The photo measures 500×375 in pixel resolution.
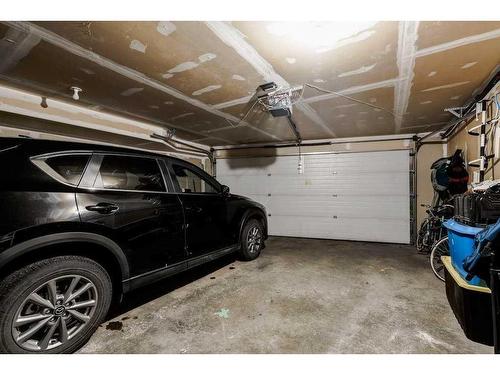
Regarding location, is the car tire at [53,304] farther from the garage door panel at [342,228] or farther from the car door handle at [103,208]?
the garage door panel at [342,228]

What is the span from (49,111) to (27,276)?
2.95 m

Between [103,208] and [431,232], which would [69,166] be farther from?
[431,232]

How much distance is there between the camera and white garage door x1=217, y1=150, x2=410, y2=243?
6.08 metres

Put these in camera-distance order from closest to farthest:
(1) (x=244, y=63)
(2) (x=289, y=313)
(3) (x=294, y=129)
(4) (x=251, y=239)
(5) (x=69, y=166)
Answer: (5) (x=69, y=166), (1) (x=244, y=63), (2) (x=289, y=313), (4) (x=251, y=239), (3) (x=294, y=129)

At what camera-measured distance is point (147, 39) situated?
2100 mm

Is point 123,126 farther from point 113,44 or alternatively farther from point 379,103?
point 379,103

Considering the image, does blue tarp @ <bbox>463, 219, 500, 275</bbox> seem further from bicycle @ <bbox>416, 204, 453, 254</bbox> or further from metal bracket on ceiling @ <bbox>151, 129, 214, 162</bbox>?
metal bracket on ceiling @ <bbox>151, 129, 214, 162</bbox>

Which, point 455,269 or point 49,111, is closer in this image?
point 455,269

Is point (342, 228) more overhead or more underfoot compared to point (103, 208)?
more underfoot

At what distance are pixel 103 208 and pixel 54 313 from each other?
2.98 ft

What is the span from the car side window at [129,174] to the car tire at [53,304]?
2.52 feet

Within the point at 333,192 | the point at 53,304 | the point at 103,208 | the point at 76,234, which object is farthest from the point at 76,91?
the point at 333,192

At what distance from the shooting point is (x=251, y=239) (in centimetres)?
449

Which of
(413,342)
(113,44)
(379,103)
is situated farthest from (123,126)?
(413,342)
